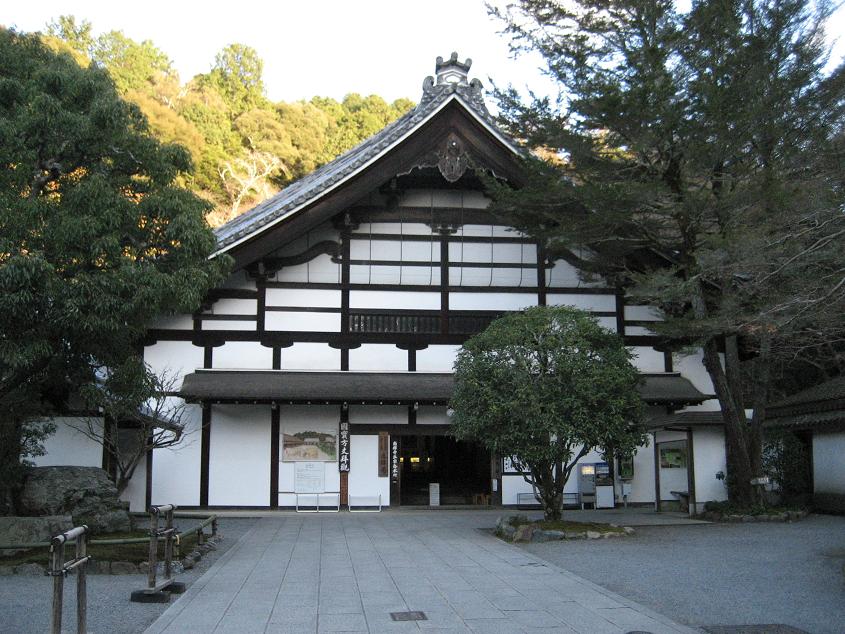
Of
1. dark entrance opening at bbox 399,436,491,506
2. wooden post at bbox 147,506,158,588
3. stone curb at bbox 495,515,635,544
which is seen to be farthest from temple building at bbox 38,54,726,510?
wooden post at bbox 147,506,158,588

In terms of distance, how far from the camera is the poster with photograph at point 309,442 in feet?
61.8

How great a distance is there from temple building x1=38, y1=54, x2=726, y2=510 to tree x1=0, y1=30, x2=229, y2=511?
6091mm

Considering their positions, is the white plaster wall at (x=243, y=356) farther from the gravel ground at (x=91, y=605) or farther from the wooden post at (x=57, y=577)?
the wooden post at (x=57, y=577)

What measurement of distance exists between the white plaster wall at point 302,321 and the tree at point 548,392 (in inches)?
234

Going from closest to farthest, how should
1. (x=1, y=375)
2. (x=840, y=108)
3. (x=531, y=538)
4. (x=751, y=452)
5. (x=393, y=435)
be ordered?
1. (x=1, y=375)
2. (x=531, y=538)
3. (x=840, y=108)
4. (x=751, y=452)
5. (x=393, y=435)

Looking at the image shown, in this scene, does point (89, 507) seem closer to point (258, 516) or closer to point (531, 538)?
point (258, 516)

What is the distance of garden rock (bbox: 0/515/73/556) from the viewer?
1039 centimetres

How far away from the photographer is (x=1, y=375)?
34.7 ft

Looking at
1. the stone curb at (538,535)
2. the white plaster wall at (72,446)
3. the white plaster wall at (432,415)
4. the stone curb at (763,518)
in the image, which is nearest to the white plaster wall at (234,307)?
the white plaster wall at (72,446)

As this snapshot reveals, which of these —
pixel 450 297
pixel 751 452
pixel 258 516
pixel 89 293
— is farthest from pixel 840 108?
pixel 258 516

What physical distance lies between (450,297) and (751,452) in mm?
7862

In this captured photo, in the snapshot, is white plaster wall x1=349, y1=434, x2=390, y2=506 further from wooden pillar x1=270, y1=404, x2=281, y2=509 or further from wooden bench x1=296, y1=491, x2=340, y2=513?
wooden pillar x1=270, y1=404, x2=281, y2=509

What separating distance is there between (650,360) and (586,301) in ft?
7.51

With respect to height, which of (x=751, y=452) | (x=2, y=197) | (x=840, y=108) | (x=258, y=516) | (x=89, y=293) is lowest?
(x=258, y=516)
